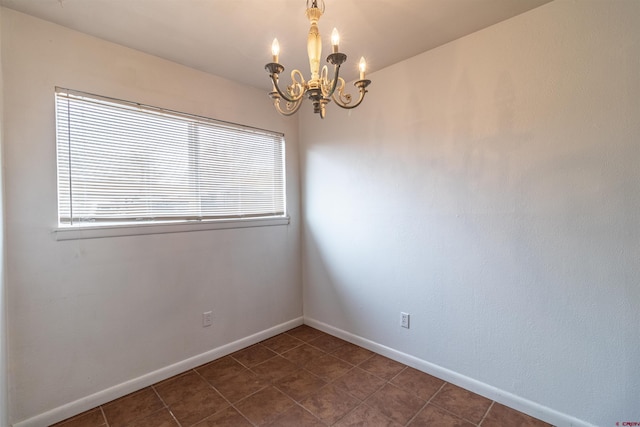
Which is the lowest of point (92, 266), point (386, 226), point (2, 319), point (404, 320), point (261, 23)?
point (404, 320)

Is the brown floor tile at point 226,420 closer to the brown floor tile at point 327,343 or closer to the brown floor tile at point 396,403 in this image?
the brown floor tile at point 396,403

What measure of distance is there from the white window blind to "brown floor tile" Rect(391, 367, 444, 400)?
6.23ft

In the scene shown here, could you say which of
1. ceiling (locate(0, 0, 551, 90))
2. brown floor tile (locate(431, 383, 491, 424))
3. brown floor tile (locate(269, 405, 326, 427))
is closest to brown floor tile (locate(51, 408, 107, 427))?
brown floor tile (locate(269, 405, 326, 427))

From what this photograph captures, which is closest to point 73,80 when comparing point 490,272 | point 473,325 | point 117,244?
point 117,244

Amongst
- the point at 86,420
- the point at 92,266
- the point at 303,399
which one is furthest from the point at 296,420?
the point at 92,266

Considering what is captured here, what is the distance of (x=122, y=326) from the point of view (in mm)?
2086

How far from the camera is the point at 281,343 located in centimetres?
285

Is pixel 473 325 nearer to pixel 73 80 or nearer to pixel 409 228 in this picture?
pixel 409 228

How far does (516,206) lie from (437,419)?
143 centimetres

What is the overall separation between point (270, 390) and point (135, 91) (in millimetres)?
2409

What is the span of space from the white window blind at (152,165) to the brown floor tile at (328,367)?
57.5 inches

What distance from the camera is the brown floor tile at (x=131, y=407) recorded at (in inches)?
73.0

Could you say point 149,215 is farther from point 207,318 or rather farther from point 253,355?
point 253,355

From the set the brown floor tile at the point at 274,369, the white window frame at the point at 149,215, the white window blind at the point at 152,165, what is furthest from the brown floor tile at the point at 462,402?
the white window blind at the point at 152,165
